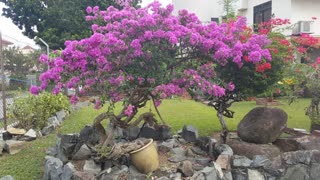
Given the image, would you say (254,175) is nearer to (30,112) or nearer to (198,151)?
(198,151)

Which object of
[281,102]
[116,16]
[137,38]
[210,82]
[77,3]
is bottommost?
[281,102]

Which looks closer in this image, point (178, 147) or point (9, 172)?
point (9, 172)

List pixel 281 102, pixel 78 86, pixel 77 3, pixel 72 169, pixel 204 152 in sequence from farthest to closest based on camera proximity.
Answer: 1. pixel 77 3
2. pixel 281 102
3. pixel 204 152
4. pixel 78 86
5. pixel 72 169

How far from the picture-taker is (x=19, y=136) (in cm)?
661

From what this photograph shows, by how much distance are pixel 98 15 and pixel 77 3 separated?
13751 mm

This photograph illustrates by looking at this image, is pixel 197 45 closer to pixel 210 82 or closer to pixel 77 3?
pixel 210 82

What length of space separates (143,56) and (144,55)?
0.02 m

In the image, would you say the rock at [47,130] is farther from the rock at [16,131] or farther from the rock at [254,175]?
the rock at [254,175]

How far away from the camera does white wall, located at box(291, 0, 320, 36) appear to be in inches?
630

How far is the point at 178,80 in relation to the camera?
14.9 feet

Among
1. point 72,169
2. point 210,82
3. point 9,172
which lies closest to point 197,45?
point 210,82

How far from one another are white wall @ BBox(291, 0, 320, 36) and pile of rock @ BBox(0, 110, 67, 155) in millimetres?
12795

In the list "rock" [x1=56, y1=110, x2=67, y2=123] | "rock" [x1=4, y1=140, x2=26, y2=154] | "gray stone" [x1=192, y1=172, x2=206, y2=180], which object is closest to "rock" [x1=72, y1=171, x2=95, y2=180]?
"gray stone" [x1=192, y1=172, x2=206, y2=180]

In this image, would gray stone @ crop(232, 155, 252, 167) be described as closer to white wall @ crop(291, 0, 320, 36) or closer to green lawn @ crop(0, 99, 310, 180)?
green lawn @ crop(0, 99, 310, 180)
